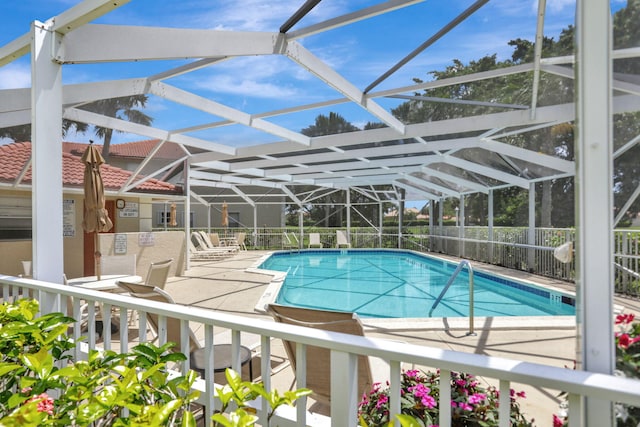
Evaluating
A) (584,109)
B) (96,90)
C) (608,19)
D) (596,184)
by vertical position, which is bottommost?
(596,184)

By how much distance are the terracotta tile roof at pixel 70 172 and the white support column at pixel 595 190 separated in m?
7.70

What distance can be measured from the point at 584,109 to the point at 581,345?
731 mm

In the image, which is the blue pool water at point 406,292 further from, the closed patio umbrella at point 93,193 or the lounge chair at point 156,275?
the closed patio umbrella at point 93,193

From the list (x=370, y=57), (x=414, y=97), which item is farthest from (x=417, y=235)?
(x=370, y=57)

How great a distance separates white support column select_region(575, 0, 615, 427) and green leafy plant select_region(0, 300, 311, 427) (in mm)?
970

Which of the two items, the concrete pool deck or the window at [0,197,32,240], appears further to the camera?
the window at [0,197,32,240]

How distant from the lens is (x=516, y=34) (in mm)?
3994

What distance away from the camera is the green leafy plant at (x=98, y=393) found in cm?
118

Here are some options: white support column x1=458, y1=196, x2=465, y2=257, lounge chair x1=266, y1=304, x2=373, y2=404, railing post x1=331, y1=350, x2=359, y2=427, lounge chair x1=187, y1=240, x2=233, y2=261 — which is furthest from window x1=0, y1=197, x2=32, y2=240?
white support column x1=458, y1=196, x2=465, y2=257

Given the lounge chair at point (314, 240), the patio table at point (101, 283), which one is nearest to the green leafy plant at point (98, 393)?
the patio table at point (101, 283)

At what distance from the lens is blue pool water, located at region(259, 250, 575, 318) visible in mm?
7504

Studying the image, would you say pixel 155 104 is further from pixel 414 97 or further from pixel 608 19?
pixel 608 19

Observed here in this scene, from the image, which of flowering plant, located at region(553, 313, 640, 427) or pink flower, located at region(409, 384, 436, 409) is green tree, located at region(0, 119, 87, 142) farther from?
flowering plant, located at region(553, 313, 640, 427)

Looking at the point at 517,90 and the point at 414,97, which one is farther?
the point at 414,97
